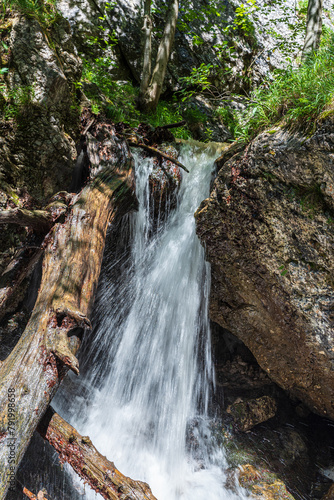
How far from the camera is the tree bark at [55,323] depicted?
1.81 metres

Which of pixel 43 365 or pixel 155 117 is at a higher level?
pixel 155 117

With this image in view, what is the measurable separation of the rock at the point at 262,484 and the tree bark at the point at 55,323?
2.30 meters

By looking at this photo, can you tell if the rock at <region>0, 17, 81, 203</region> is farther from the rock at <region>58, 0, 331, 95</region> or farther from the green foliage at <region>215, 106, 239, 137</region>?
the green foliage at <region>215, 106, 239, 137</region>

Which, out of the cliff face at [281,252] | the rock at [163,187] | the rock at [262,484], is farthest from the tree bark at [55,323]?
the rock at [262,484]

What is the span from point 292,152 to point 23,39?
11.4 feet

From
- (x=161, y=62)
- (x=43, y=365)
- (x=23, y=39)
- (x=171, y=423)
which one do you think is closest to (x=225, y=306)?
(x=171, y=423)

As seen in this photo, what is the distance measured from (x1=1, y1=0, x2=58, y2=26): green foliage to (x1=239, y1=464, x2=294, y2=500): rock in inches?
232

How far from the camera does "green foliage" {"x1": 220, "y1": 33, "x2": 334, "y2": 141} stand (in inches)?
101

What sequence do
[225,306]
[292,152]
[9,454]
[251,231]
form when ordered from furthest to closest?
[225,306]
[251,231]
[292,152]
[9,454]

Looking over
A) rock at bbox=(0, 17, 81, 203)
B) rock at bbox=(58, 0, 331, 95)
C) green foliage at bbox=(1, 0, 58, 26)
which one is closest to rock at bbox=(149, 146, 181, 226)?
rock at bbox=(0, 17, 81, 203)

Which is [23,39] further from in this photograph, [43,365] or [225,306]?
[225,306]

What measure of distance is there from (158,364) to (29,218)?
7.91ft

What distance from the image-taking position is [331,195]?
2459 mm

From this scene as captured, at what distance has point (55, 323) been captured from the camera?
2.18 m
